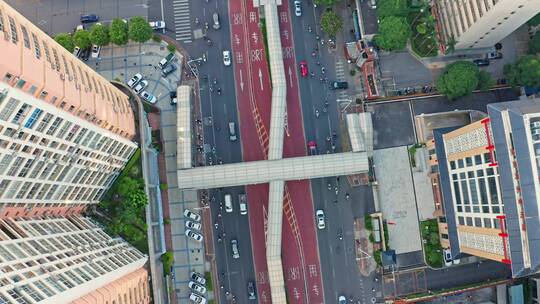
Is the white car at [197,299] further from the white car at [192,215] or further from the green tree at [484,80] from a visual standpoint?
the green tree at [484,80]

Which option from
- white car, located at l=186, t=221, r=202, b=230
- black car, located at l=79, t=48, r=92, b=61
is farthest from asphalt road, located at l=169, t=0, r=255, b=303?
black car, located at l=79, t=48, r=92, b=61

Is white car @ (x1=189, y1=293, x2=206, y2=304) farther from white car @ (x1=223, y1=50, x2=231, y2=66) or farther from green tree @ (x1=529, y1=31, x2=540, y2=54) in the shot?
green tree @ (x1=529, y1=31, x2=540, y2=54)

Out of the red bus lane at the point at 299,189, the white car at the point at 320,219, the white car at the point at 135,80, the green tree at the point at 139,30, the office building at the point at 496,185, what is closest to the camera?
the office building at the point at 496,185

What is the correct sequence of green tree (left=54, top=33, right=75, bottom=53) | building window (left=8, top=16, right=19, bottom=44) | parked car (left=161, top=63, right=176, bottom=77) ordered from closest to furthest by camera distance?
building window (left=8, top=16, right=19, bottom=44)
green tree (left=54, top=33, right=75, bottom=53)
parked car (left=161, top=63, right=176, bottom=77)

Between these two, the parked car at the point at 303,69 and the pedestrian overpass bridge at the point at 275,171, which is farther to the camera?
the parked car at the point at 303,69

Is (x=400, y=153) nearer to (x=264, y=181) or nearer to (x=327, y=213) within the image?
(x=327, y=213)

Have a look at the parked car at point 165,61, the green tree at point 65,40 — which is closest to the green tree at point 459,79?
the parked car at point 165,61
